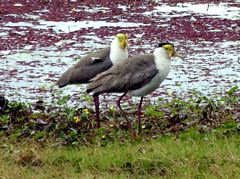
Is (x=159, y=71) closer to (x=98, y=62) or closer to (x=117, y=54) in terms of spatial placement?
(x=117, y=54)

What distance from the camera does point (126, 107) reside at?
29.2ft

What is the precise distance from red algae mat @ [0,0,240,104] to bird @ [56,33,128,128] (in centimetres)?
123

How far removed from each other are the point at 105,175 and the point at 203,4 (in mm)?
12382

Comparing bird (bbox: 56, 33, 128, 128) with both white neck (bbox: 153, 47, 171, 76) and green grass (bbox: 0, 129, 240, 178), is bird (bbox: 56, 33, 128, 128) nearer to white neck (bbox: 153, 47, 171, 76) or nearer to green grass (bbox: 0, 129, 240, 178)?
A: white neck (bbox: 153, 47, 171, 76)

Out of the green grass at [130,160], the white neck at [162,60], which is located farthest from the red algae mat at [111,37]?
the green grass at [130,160]

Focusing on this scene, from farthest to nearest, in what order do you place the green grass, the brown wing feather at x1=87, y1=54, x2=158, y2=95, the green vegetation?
the brown wing feather at x1=87, y1=54, x2=158, y2=95
the green vegetation
the green grass

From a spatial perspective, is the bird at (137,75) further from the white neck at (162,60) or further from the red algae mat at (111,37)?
the red algae mat at (111,37)

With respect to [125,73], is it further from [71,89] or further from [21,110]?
[71,89]

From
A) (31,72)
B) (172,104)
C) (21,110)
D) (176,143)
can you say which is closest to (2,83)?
(31,72)

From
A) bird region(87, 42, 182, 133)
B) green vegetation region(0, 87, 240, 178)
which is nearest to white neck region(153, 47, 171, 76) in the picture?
bird region(87, 42, 182, 133)

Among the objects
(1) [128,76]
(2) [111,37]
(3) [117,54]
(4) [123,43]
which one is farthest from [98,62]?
(2) [111,37]

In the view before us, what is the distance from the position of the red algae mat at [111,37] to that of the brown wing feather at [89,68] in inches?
47.9

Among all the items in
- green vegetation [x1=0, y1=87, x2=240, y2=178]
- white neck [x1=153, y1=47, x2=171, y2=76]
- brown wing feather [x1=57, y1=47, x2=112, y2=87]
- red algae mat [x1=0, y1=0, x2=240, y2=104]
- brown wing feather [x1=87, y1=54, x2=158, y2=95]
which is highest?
white neck [x1=153, y1=47, x2=171, y2=76]

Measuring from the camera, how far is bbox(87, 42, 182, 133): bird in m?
7.30
